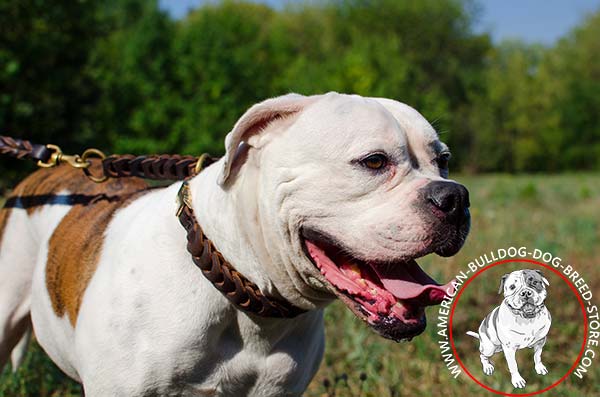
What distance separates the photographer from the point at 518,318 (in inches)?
128

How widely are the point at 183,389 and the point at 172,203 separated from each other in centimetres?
73

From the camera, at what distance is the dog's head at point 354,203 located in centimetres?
225

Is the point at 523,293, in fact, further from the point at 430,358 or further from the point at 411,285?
the point at 430,358

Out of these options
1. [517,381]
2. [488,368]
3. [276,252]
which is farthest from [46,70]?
[276,252]

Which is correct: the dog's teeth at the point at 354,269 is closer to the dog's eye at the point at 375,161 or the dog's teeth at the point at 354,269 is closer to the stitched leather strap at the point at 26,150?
the dog's eye at the point at 375,161

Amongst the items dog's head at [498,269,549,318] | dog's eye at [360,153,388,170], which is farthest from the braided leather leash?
dog's head at [498,269,549,318]

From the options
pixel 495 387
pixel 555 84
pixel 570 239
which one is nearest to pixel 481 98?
pixel 555 84

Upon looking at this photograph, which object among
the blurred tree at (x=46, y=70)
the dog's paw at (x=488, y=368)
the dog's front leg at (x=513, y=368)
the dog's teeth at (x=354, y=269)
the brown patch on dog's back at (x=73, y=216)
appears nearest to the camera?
the dog's teeth at (x=354, y=269)

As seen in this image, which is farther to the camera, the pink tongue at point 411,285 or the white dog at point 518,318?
the white dog at point 518,318

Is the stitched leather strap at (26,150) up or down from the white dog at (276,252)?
up

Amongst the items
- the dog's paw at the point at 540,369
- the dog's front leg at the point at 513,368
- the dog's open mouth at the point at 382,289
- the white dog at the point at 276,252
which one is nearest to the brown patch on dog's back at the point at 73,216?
the white dog at the point at 276,252

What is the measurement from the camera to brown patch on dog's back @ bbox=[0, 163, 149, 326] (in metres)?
2.89

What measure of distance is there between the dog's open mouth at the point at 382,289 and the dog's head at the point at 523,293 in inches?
36.7

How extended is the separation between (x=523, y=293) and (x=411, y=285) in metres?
1.05
